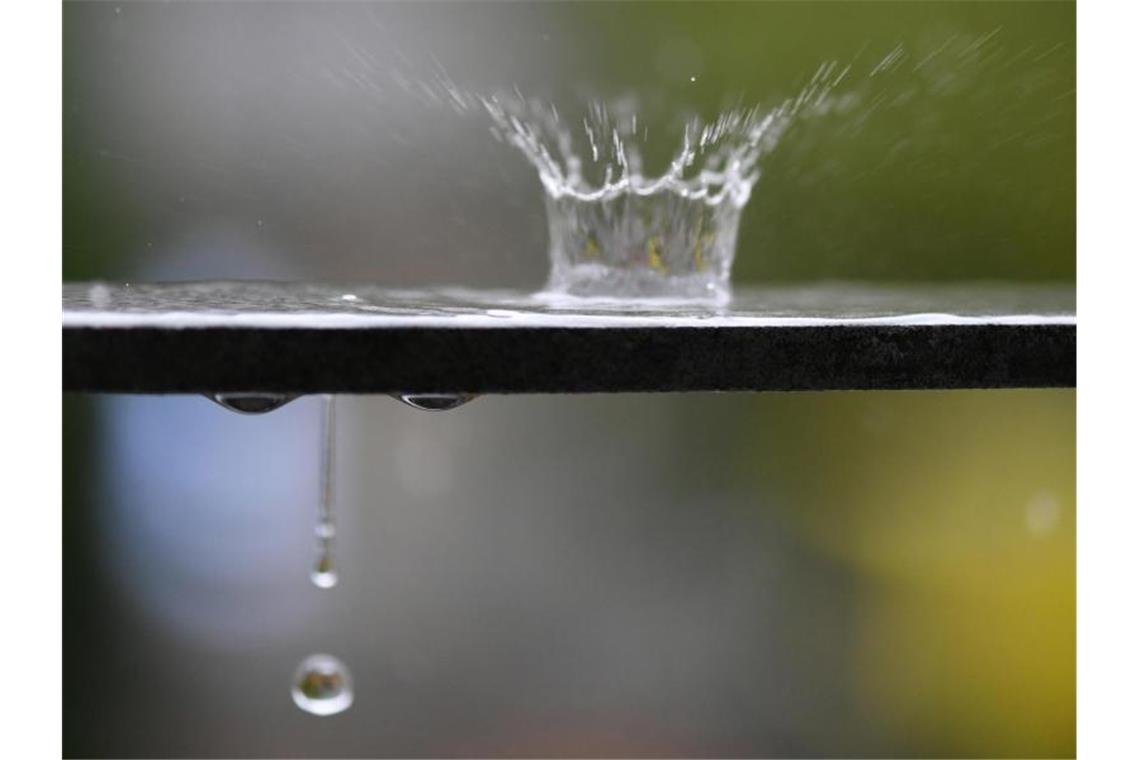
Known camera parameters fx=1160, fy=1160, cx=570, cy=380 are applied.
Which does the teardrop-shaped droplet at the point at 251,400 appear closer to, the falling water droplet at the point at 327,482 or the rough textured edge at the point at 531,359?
the rough textured edge at the point at 531,359

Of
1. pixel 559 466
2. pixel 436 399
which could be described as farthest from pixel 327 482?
pixel 559 466

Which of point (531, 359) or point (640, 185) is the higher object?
point (640, 185)

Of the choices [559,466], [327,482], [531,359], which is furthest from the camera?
[559,466]

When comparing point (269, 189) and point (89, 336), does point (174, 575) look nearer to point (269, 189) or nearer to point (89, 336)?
point (269, 189)

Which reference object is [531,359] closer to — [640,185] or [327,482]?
[327,482]

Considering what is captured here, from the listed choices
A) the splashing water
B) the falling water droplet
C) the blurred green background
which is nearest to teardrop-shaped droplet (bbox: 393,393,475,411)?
the falling water droplet

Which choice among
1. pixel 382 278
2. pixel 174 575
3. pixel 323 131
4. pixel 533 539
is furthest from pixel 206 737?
pixel 323 131
